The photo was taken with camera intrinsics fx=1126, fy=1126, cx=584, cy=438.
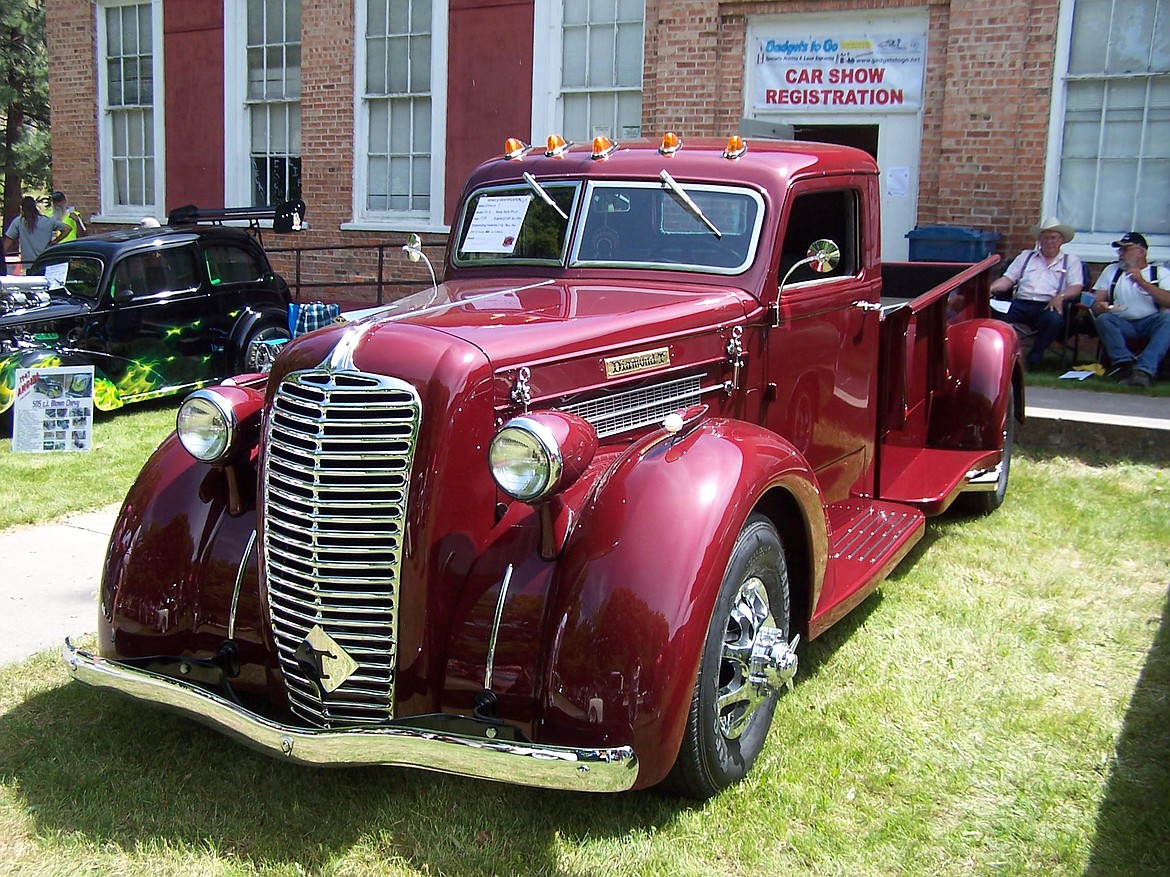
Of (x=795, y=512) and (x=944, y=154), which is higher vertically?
(x=944, y=154)

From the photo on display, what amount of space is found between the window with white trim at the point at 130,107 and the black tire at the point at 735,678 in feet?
44.6

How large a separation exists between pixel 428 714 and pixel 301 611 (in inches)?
18.6

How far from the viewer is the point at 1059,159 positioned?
31.7 ft

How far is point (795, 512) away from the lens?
3.63m

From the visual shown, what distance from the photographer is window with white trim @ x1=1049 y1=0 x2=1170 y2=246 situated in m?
9.37

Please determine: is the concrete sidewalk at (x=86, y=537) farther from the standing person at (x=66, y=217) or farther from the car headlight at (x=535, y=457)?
the standing person at (x=66, y=217)

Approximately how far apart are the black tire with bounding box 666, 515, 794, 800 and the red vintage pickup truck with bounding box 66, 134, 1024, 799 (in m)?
0.01

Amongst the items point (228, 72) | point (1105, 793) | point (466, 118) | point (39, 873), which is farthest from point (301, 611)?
point (228, 72)

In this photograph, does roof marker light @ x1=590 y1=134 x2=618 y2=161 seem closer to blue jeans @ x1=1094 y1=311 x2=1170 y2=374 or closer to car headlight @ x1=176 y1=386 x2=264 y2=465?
car headlight @ x1=176 y1=386 x2=264 y2=465

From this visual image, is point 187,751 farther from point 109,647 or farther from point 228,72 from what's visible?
point 228,72

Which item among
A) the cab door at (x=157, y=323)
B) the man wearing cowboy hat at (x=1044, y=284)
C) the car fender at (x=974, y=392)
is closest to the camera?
the car fender at (x=974, y=392)

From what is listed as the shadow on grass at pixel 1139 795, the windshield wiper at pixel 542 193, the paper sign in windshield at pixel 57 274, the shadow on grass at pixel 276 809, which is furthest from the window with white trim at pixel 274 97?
the shadow on grass at pixel 1139 795

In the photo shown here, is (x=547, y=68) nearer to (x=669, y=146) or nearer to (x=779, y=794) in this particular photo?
(x=669, y=146)

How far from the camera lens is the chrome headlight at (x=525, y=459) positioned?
2812 mm
